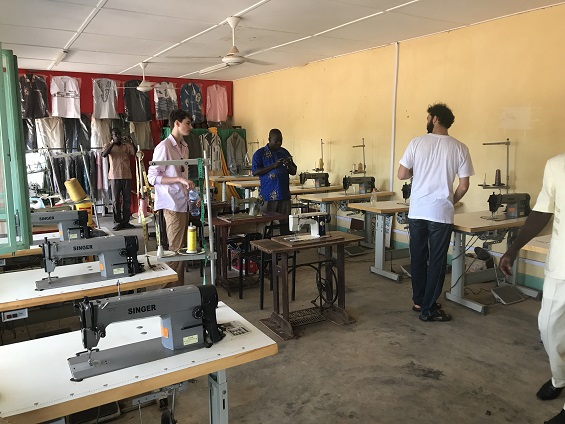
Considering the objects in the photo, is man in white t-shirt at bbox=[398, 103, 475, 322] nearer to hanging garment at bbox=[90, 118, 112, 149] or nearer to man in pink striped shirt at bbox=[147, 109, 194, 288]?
man in pink striped shirt at bbox=[147, 109, 194, 288]

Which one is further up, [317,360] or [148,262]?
[148,262]

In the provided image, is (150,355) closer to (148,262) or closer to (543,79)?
(148,262)

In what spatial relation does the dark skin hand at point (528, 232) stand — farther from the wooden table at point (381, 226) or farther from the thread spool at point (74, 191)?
the thread spool at point (74, 191)

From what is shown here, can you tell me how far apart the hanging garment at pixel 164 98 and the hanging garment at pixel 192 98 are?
0.74 feet

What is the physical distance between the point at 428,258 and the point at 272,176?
75.5 inches

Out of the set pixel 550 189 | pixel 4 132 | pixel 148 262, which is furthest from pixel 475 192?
pixel 4 132

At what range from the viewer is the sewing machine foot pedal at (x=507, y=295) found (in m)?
4.21

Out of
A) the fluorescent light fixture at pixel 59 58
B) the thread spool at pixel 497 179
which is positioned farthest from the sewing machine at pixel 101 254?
the fluorescent light fixture at pixel 59 58

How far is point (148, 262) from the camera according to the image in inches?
107

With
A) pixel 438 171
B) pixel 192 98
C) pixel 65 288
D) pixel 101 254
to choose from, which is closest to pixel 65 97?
pixel 192 98

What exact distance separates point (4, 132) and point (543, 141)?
4615 mm

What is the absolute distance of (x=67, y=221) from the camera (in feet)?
10.5

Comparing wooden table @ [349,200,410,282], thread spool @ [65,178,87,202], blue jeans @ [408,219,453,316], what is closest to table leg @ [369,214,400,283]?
wooden table @ [349,200,410,282]

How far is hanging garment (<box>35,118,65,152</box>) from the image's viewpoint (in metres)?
8.09
